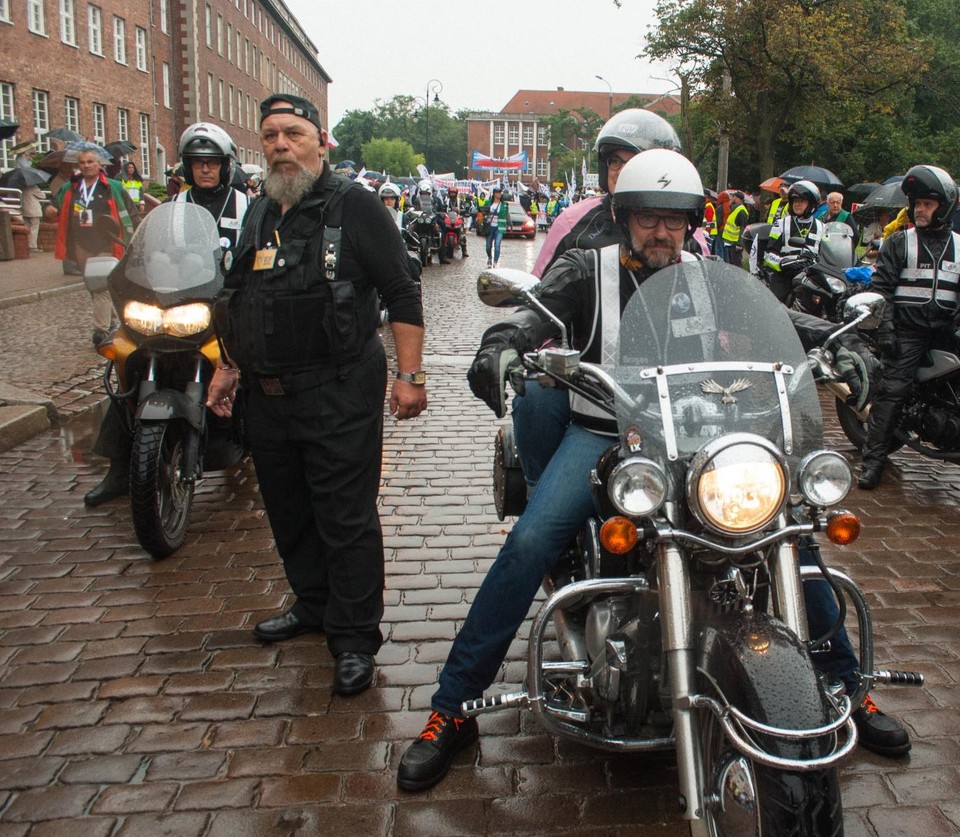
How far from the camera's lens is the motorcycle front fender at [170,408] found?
4.71 metres

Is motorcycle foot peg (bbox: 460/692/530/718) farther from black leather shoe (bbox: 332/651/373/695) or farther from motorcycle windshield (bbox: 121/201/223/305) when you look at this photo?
motorcycle windshield (bbox: 121/201/223/305)

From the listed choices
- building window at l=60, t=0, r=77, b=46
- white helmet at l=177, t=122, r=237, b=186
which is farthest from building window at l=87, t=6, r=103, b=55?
white helmet at l=177, t=122, r=237, b=186

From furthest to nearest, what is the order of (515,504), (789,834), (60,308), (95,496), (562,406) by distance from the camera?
(60,308), (95,496), (515,504), (562,406), (789,834)

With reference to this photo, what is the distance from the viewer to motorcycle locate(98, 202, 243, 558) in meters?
4.89

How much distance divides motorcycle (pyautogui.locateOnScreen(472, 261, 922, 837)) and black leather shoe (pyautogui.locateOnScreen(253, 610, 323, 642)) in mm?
1292

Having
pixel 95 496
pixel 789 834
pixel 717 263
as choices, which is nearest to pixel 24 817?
pixel 789 834

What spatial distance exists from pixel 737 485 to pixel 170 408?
3.23 metres

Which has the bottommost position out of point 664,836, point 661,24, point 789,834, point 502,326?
point 664,836

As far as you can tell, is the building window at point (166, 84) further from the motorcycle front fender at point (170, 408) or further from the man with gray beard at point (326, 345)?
the man with gray beard at point (326, 345)

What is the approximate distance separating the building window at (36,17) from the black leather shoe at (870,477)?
100 feet

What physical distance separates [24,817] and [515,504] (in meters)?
1.94

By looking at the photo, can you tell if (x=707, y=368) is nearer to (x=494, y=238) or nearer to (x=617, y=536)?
(x=617, y=536)

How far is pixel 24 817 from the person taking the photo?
111 inches

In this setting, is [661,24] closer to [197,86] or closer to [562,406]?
[197,86]
